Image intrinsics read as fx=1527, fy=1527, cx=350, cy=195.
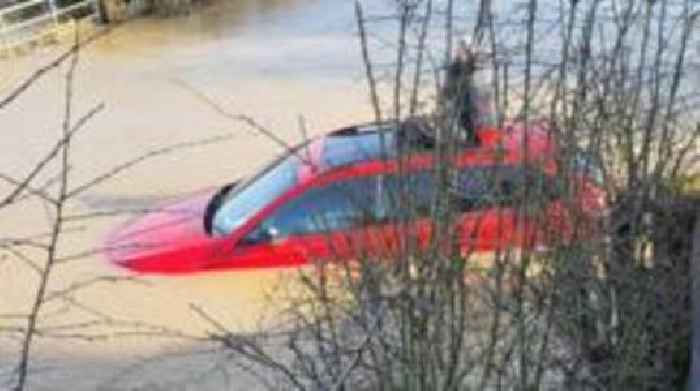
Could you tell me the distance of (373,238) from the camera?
500 centimetres

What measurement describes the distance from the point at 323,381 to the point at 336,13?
78.0 ft

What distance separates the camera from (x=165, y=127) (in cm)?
1950

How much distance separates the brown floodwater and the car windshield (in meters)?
0.42

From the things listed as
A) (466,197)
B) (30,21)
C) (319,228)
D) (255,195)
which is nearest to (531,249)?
(466,197)

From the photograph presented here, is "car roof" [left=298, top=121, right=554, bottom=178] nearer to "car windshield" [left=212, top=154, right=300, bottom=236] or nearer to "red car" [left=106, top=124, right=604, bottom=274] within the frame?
"red car" [left=106, top=124, right=604, bottom=274]

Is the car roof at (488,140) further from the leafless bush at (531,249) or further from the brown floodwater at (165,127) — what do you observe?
the brown floodwater at (165,127)

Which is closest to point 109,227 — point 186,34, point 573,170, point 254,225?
point 254,225

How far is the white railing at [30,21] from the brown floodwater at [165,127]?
28.8 inches

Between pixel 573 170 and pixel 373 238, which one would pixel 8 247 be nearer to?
pixel 373 238

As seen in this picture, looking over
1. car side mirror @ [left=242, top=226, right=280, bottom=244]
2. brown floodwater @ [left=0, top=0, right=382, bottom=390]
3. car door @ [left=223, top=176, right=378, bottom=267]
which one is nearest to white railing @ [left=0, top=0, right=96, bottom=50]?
brown floodwater @ [left=0, top=0, right=382, bottom=390]

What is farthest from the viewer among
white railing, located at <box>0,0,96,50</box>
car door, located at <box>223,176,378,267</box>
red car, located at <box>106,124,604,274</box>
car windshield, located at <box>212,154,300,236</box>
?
white railing, located at <box>0,0,96,50</box>

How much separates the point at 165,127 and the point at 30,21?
841cm

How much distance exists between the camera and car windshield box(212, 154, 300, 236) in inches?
456

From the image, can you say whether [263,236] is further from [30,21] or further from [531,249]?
[30,21]
